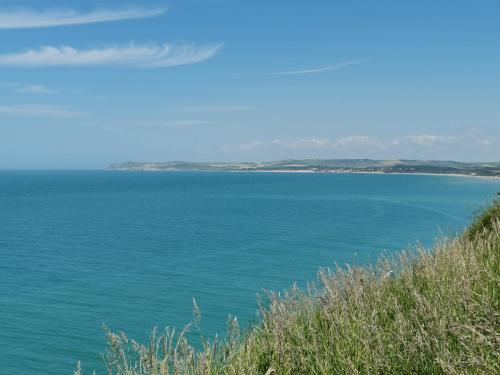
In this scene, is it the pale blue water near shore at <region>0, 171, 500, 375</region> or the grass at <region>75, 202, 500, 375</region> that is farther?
the pale blue water near shore at <region>0, 171, 500, 375</region>

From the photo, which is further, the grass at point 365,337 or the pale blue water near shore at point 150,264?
the pale blue water near shore at point 150,264

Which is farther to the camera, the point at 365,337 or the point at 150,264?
the point at 150,264

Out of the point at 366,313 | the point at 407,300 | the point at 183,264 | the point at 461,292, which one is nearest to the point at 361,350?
the point at 366,313

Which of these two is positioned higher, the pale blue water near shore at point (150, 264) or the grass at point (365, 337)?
the grass at point (365, 337)

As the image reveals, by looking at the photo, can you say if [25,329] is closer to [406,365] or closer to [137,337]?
[137,337]

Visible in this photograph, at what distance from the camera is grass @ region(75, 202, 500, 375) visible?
4.74m

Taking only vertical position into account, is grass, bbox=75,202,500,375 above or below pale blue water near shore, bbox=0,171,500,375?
above

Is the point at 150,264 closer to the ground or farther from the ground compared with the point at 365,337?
closer to the ground

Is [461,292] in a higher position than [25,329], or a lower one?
higher

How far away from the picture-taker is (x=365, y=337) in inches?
214

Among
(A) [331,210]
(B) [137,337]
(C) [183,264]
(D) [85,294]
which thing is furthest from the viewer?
(A) [331,210]

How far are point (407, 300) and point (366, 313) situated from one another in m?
1.32

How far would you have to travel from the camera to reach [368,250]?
49.9 meters

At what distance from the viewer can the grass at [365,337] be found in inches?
187
